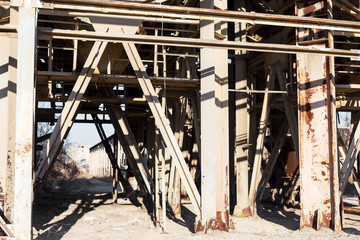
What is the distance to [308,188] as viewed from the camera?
9312mm

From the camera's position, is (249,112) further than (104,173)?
No

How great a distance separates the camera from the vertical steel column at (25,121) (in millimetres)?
6176

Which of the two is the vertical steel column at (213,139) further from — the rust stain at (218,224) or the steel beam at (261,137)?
the steel beam at (261,137)

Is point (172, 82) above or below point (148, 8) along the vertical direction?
below

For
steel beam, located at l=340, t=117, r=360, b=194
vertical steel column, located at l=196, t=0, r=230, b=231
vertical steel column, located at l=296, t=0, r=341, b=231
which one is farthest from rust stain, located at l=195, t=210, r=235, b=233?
steel beam, located at l=340, t=117, r=360, b=194

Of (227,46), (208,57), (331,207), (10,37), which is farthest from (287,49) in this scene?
(10,37)

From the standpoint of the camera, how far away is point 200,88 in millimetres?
9938

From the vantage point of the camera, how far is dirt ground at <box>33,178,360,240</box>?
8781 mm

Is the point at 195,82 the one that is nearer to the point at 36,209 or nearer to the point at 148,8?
the point at 148,8

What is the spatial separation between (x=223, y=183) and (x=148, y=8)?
4.33 meters

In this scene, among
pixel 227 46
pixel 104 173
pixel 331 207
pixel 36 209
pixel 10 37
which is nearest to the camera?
pixel 227 46

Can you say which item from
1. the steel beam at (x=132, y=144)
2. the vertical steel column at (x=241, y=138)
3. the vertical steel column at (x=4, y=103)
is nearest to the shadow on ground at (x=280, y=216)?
the vertical steel column at (x=241, y=138)

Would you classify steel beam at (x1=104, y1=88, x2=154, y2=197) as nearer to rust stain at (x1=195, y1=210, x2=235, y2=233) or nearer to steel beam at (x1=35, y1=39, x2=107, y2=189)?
rust stain at (x1=195, y1=210, x2=235, y2=233)

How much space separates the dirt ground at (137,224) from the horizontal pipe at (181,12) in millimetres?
4367
